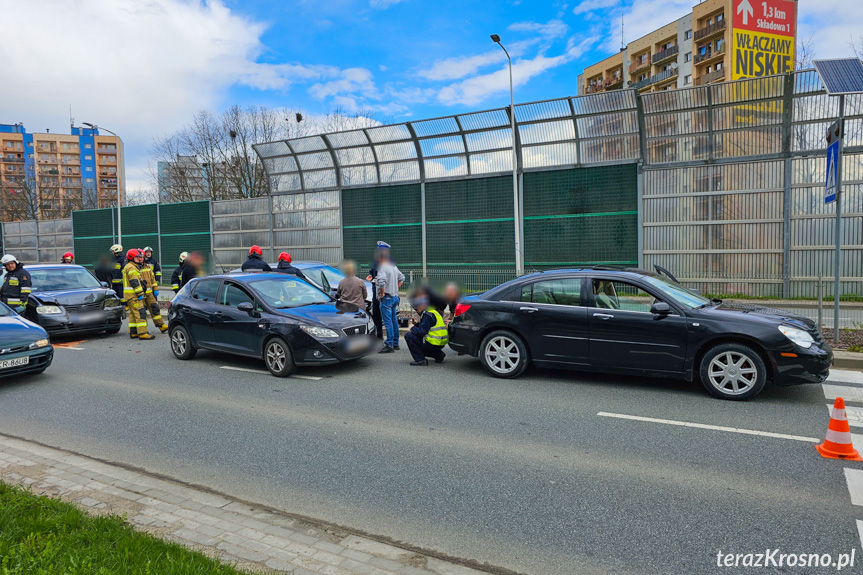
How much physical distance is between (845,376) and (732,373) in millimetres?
2546

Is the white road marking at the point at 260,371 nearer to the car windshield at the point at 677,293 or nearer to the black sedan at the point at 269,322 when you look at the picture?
the black sedan at the point at 269,322

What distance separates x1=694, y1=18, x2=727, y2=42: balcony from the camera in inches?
2400

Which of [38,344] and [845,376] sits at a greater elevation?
[38,344]

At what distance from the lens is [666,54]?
7031 cm

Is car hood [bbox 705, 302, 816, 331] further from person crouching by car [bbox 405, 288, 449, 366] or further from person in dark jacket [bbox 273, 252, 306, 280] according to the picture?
person in dark jacket [bbox 273, 252, 306, 280]

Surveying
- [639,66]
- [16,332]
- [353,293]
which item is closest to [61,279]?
[16,332]

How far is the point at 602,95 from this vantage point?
15648 mm

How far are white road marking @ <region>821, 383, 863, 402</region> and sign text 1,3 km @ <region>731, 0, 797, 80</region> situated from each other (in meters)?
34.6

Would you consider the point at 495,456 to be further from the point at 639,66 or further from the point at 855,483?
the point at 639,66

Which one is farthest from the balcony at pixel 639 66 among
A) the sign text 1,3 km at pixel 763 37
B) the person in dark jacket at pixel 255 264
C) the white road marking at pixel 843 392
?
the white road marking at pixel 843 392

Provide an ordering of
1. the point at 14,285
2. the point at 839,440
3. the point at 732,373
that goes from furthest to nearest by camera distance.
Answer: the point at 14,285
the point at 732,373
the point at 839,440

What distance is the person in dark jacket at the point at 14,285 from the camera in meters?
10.5

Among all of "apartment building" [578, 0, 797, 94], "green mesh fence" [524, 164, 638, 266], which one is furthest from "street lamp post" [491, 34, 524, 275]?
"apartment building" [578, 0, 797, 94]

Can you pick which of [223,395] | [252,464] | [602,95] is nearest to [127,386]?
[223,395]
